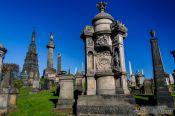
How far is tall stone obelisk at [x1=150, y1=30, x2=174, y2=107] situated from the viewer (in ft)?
36.0

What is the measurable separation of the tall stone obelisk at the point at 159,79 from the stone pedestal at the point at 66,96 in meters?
5.22

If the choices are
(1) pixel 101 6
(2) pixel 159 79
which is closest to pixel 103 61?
(2) pixel 159 79

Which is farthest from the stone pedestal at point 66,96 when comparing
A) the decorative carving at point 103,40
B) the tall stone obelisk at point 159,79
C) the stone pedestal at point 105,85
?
the tall stone obelisk at point 159,79

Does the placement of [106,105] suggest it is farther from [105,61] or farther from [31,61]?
[31,61]

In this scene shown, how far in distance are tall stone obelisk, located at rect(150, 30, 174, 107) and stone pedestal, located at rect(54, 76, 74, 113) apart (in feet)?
17.1

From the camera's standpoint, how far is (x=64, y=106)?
1055 cm

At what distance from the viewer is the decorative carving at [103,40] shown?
41.0 ft

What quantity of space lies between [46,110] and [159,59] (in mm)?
7938

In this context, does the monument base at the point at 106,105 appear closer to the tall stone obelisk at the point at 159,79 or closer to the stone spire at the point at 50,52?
the tall stone obelisk at the point at 159,79

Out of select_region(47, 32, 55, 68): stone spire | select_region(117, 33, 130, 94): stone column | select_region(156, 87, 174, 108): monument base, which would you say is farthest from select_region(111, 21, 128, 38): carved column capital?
select_region(47, 32, 55, 68): stone spire

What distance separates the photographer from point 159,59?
40.3ft

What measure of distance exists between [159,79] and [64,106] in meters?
6.26

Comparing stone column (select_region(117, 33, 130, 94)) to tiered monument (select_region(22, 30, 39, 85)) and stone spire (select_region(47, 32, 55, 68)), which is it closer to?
stone spire (select_region(47, 32, 55, 68))

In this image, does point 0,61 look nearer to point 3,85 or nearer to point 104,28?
point 3,85
